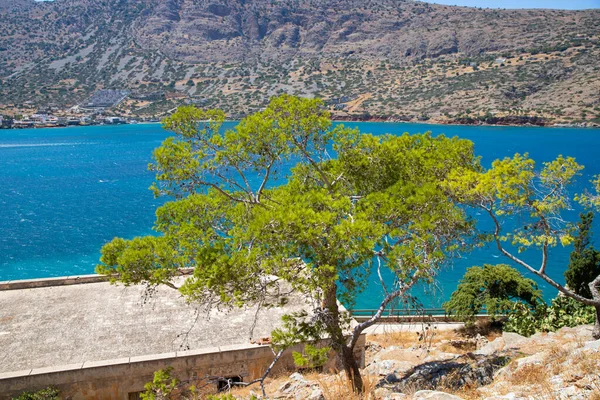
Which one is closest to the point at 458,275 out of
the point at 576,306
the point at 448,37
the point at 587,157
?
the point at 576,306

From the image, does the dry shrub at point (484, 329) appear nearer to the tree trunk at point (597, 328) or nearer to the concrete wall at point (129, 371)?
the tree trunk at point (597, 328)

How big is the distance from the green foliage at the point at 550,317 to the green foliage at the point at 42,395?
51.2 ft

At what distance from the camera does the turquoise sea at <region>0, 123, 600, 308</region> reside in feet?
119

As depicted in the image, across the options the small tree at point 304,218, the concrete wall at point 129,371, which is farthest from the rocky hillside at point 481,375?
the small tree at point 304,218

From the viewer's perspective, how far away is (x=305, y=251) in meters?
10.3

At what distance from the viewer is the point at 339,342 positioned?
10984mm

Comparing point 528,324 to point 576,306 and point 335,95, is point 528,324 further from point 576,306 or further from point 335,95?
point 335,95

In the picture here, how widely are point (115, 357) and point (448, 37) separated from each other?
209 metres

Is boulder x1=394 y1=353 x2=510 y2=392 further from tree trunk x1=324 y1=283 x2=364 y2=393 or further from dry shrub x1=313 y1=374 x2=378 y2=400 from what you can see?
tree trunk x1=324 y1=283 x2=364 y2=393

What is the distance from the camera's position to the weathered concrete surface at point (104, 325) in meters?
14.4

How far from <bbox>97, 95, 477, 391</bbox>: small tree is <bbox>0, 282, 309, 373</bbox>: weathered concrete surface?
3.23 m

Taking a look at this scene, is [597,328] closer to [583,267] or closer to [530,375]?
[583,267]

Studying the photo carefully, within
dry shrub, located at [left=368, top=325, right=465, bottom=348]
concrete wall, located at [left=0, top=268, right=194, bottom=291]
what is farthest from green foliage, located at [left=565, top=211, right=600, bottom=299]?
concrete wall, located at [left=0, top=268, right=194, bottom=291]

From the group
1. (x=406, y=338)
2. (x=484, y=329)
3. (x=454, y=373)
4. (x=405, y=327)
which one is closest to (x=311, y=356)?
(x=454, y=373)
